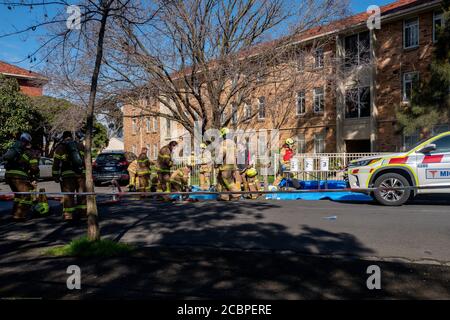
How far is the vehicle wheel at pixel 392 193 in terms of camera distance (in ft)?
30.7

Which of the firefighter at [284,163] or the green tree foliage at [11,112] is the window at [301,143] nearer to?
the firefighter at [284,163]

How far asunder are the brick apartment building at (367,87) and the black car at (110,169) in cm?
197

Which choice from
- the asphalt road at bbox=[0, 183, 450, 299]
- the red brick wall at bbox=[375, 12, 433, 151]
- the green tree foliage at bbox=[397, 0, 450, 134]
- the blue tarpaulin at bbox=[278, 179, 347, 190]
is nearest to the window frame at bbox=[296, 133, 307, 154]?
the red brick wall at bbox=[375, 12, 433, 151]

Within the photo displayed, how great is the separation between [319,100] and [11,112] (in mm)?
19082

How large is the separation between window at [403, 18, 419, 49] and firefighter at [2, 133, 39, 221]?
1915cm

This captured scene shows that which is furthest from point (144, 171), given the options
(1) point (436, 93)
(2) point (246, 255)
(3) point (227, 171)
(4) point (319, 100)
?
(4) point (319, 100)

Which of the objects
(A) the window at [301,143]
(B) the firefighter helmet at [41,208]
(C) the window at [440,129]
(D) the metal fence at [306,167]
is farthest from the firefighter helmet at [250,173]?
(A) the window at [301,143]

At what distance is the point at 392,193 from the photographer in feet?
31.5

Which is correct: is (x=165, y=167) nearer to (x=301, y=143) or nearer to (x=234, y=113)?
(x=234, y=113)

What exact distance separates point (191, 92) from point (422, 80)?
373 inches

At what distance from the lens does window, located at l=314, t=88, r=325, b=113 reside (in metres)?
24.0
